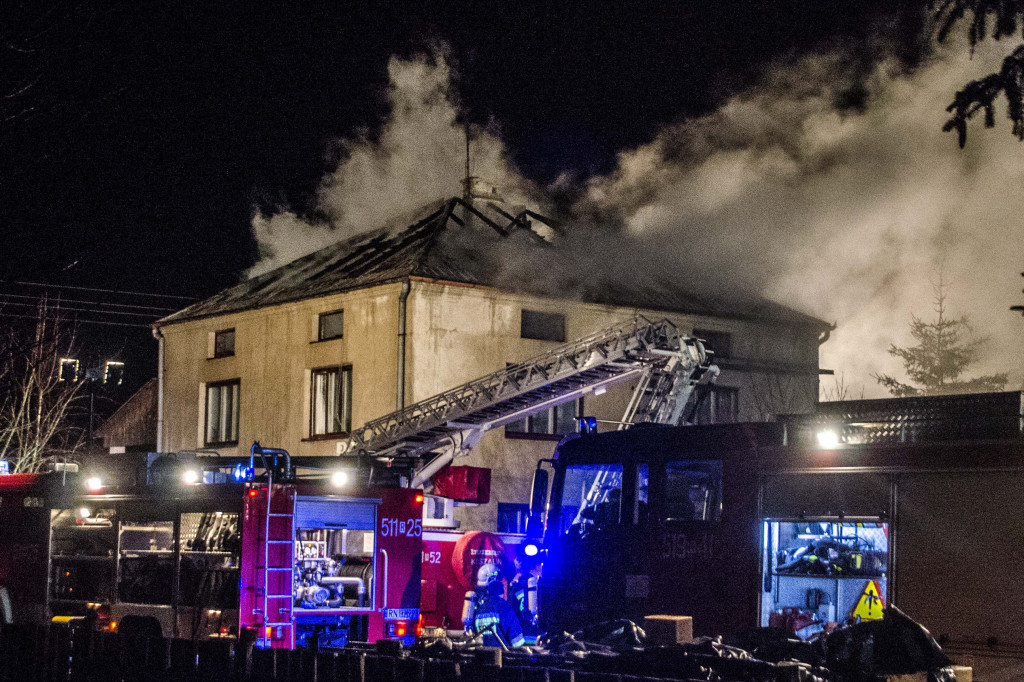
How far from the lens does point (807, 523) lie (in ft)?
35.7

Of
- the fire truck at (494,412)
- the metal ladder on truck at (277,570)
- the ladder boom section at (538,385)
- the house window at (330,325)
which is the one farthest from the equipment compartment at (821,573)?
the house window at (330,325)

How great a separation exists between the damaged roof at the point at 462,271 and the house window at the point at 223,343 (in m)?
0.56

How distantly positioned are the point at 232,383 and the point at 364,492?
1735 centimetres

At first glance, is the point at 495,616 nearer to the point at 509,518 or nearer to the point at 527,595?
the point at 527,595

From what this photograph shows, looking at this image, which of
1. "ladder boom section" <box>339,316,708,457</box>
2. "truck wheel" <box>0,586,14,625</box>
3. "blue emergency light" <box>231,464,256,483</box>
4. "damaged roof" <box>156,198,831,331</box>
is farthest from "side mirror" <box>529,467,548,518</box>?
"damaged roof" <box>156,198,831,331</box>

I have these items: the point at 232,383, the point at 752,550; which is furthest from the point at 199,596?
the point at 232,383

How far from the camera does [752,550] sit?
11039mm

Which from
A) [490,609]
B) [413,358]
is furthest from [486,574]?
[413,358]

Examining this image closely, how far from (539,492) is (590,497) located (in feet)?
1.71

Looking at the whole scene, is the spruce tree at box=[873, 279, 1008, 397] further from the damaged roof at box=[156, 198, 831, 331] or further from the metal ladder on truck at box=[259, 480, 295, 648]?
the metal ladder on truck at box=[259, 480, 295, 648]

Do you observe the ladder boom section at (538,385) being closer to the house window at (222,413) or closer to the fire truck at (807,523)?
the fire truck at (807,523)

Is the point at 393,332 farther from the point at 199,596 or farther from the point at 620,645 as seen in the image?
the point at 620,645

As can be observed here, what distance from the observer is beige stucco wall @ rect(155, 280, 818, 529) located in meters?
25.5

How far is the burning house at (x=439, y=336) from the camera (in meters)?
25.6
